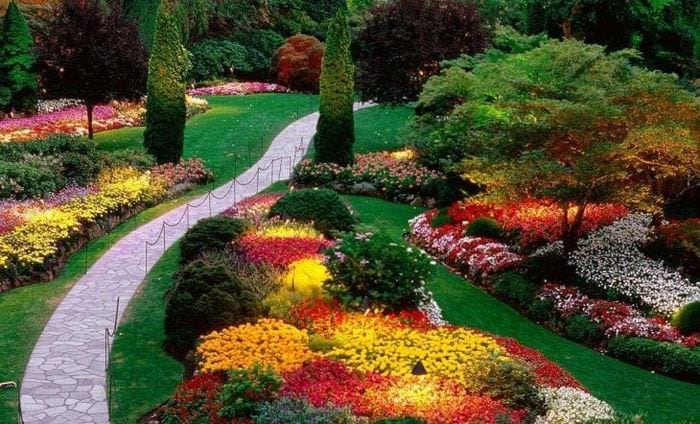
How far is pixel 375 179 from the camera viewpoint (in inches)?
949

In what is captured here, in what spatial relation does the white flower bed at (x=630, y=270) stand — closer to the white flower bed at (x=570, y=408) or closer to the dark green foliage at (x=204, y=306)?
the white flower bed at (x=570, y=408)

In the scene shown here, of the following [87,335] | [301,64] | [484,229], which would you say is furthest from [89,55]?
[301,64]

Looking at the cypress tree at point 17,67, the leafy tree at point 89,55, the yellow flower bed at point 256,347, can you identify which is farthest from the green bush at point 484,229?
the cypress tree at point 17,67

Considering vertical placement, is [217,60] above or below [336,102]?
below

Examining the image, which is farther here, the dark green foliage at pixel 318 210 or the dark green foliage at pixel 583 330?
the dark green foliage at pixel 318 210

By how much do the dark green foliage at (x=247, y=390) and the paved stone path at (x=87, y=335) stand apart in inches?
69.1

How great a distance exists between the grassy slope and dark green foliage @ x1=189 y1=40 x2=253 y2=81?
4733mm

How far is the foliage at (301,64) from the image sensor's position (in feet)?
141

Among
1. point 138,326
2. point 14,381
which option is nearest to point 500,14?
point 138,326

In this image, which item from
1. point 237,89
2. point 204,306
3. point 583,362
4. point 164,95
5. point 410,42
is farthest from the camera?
point 237,89

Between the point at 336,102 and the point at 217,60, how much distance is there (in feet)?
72.5

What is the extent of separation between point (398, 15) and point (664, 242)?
14184mm

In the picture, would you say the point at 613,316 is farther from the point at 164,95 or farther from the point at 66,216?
the point at 164,95

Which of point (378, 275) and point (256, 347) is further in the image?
point (378, 275)
